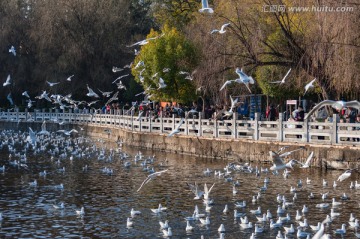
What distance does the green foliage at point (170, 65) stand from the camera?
38.2 m

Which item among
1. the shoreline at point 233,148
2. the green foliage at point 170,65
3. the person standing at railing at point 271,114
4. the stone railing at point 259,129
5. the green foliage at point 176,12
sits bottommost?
the shoreline at point 233,148

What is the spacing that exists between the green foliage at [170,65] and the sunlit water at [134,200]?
11073 mm

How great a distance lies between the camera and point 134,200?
19422mm

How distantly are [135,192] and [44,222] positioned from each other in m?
4.52

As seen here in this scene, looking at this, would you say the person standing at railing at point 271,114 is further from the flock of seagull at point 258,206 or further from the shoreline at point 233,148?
the flock of seagull at point 258,206

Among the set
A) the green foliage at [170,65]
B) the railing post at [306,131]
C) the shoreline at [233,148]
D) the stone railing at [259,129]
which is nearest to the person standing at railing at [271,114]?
the stone railing at [259,129]

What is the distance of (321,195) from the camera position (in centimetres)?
1939

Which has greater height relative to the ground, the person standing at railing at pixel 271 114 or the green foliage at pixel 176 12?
the green foliage at pixel 176 12

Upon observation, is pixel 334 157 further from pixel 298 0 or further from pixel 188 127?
pixel 188 127

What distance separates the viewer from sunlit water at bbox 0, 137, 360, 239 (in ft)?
51.5

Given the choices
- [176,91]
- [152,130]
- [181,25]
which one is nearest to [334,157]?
[152,130]

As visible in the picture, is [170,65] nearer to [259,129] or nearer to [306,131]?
[259,129]

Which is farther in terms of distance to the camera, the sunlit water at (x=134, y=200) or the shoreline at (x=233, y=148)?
the shoreline at (x=233, y=148)

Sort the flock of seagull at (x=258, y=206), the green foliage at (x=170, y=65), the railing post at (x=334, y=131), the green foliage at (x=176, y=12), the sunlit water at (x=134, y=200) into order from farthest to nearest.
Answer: the green foliage at (x=176, y=12)
the green foliage at (x=170, y=65)
the railing post at (x=334, y=131)
the sunlit water at (x=134, y=200)
the flock of seagull at (x=258, y=206)
